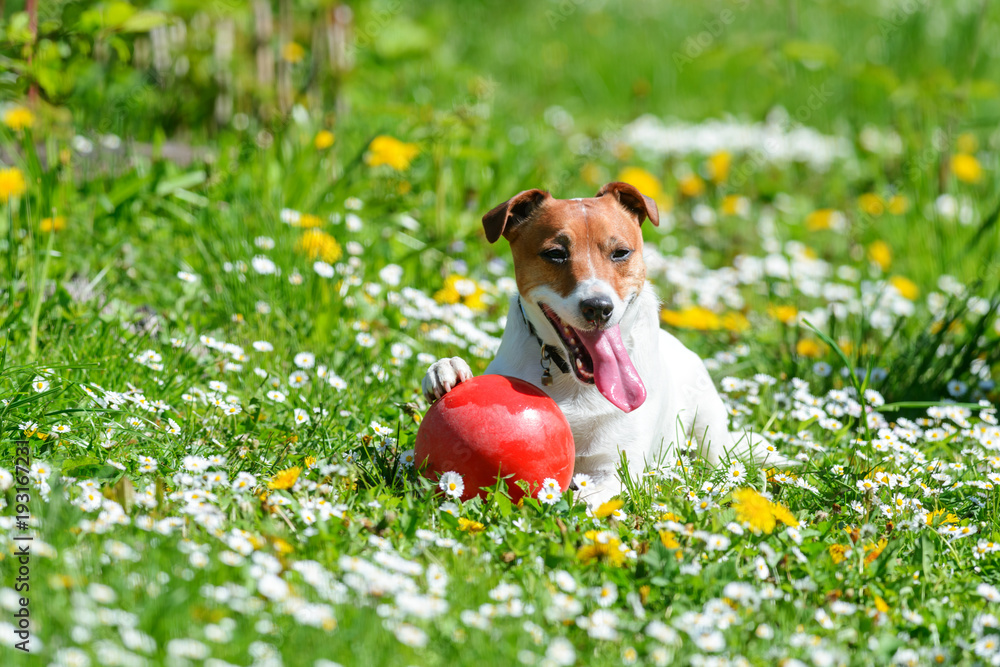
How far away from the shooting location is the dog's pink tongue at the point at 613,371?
3135 millimetres

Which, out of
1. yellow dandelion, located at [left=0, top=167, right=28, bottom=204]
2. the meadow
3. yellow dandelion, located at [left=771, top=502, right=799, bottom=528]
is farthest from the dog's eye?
yellow dandelion, located at [left=0, top=167, right=28, bottom=204]

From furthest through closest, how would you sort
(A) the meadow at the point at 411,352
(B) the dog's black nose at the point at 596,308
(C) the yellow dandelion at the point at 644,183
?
1. (C) the yellow dandelion at the point at 644,183
2. (B) the dog's black nose at the point at 596,308
3. (A) the meadow at the point at 411,352

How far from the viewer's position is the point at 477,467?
9.73 feet

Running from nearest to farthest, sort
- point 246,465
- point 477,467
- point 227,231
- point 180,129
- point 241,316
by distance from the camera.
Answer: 1. point 477,467
2. point 246,465
3. point 241,316
4. point 227,231
5. point 180,129

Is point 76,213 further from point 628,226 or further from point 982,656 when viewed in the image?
point 982,656

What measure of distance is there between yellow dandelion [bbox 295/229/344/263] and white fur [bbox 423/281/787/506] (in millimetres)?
1566

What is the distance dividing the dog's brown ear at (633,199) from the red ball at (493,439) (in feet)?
3.01

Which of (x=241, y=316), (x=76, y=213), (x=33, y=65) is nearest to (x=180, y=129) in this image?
(x=76, y=213)

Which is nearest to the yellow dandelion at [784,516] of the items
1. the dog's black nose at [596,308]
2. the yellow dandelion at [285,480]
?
the dog's black nose at [596,308]

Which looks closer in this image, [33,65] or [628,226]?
[628,226]

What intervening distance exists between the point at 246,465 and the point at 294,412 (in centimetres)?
39

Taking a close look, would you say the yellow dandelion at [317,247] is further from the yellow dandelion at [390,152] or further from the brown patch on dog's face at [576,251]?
the brown patch on dog's face at [576,251]

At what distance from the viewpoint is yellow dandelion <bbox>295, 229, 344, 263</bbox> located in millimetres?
4770

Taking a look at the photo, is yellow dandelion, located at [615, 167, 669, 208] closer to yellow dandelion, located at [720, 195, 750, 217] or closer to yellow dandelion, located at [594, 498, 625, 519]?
yellow dandelion, located at [720, 195, 750, 217]
